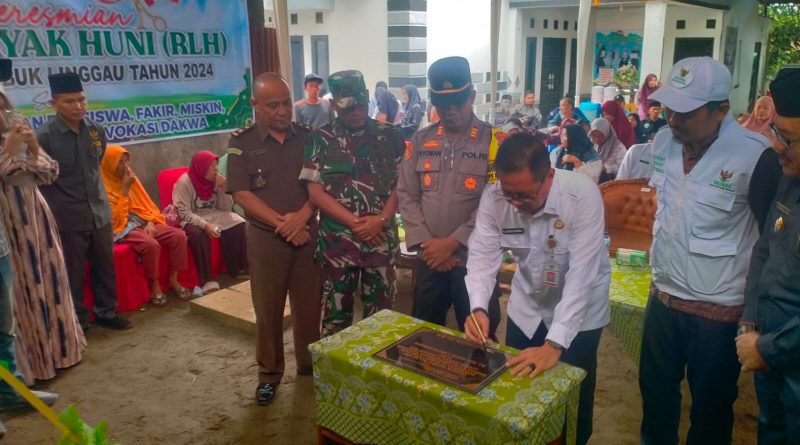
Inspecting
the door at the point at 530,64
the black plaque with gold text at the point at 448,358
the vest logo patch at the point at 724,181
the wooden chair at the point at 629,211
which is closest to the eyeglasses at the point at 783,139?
the vest logo patch at the point at 724,181

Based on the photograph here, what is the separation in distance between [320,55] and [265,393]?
10.4 m

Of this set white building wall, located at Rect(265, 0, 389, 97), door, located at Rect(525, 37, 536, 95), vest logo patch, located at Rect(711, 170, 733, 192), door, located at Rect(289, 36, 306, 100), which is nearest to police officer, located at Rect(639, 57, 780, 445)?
vest logo patch, located at Rect(711, 170, 733, 192)

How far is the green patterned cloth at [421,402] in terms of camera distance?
67.1 inches

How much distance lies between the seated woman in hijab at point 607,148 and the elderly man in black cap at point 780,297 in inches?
167

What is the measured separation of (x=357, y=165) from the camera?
323 centimetres

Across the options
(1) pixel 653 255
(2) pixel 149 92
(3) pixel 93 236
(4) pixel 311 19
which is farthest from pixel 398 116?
(1) pixel 653 255

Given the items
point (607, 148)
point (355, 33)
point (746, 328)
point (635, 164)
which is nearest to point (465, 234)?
point (746, 328)

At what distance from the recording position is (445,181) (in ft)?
9.78

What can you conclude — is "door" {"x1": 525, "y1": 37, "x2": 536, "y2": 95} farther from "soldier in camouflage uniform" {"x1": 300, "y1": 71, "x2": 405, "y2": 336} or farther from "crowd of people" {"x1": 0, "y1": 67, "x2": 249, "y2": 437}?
"soldier in camouflage uniform" {"x1": 300, "y1": 71, "x2": 405, "y2": 336}

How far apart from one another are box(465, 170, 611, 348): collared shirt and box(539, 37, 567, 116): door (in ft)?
50.3

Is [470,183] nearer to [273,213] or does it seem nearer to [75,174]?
[273,213]

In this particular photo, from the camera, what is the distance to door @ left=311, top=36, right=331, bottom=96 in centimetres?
1273

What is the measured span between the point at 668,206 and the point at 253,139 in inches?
79.2

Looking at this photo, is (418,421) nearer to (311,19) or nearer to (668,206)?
(668,206)
